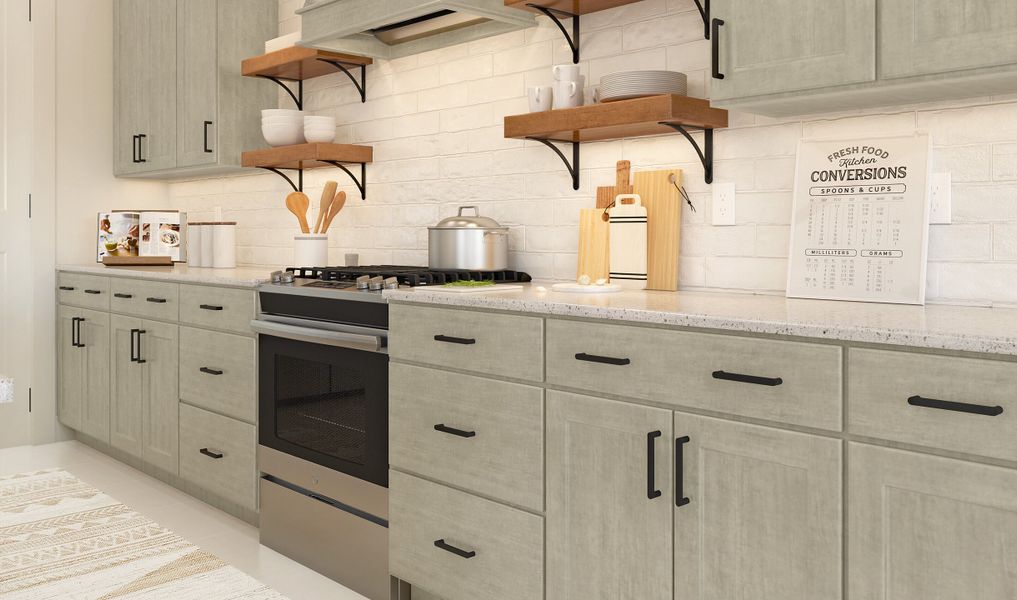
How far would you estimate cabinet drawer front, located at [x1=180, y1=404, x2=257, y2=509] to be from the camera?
10.5 feet

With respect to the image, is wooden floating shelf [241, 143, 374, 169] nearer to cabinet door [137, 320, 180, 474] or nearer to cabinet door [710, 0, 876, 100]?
cabinet door [137, 320, 180, 474]

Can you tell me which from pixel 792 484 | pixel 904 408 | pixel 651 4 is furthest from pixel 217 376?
pixel 904 408

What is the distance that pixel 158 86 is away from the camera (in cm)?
449

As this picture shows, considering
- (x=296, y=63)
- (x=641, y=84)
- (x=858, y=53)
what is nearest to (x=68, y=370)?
(x=296, y=63)

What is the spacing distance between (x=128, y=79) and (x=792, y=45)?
13.1ft

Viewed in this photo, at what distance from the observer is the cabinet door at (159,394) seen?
362 cm

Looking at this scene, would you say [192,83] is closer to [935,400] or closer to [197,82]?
[197,82]

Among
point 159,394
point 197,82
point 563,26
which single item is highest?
point 197,82

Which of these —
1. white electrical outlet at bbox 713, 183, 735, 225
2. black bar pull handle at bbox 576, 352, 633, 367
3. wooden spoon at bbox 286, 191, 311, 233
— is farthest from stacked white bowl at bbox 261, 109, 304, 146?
black bar pull handle at bbox 576, 352, 633, 367

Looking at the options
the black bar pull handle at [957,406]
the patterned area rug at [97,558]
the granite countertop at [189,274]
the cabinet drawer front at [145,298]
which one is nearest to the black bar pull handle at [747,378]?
the black bar pull handle at [957,406]

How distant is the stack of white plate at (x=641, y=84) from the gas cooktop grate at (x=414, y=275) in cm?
70

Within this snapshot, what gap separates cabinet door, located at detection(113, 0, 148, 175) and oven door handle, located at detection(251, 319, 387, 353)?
219 cm

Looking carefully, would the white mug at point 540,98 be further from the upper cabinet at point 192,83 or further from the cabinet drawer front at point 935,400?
the upper cabinet at point 192,83

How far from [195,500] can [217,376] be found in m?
0.67
